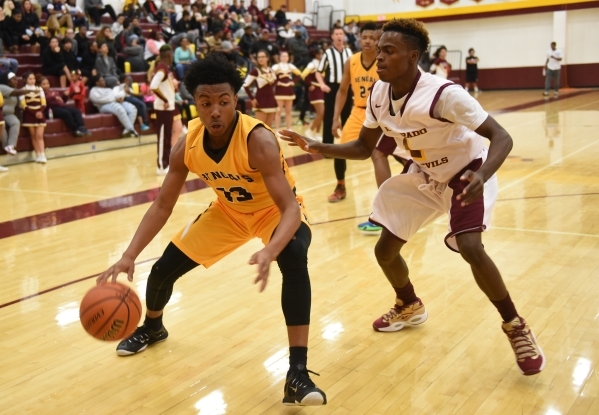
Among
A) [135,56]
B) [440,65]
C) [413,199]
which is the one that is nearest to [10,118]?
[135,56]

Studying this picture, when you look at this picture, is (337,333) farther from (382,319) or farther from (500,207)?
Result: (500,207)

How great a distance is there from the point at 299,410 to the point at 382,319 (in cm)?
109

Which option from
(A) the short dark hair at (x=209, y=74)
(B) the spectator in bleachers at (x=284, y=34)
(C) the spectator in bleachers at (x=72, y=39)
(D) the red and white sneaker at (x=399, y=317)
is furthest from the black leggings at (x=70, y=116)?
(A) the short dark hair at (x=209, y=74)

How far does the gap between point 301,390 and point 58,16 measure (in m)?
15.1

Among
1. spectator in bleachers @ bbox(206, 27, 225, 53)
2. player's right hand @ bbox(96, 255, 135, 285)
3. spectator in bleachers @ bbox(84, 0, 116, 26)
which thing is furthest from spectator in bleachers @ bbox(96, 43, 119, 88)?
player's right hand @ bbox(96, 255, 135, 285)

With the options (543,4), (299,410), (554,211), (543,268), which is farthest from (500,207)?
(543,4)

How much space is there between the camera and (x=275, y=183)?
10.1 ft

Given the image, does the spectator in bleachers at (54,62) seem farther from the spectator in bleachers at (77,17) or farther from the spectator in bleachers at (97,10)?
the spectator in bleachers at (97,10)

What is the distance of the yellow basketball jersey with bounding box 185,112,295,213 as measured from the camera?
321 centimetres

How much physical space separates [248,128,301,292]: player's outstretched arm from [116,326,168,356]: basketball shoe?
4.23 ft

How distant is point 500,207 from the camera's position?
7133mm

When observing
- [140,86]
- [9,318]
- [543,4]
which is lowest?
[9,318]

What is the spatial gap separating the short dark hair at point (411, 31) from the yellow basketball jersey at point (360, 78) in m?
3.47

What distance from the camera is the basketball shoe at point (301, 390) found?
2945 millimetres
